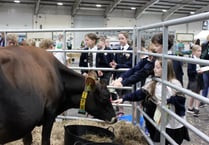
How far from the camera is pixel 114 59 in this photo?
4.86 metres

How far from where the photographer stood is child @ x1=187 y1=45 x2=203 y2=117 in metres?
5.89

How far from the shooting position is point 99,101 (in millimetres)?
3121

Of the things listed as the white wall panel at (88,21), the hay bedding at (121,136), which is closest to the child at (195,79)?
the hay bedding at (121,136)

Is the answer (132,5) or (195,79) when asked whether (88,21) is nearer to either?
(132,5)

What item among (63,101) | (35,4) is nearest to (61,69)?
(63,101)

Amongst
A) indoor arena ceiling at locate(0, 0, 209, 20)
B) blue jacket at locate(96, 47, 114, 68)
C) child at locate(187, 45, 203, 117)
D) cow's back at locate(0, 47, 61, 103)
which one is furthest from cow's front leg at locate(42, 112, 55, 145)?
indoor arena ceiling at locate(0, 0, 209, 20)

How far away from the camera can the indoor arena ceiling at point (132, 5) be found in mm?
21234

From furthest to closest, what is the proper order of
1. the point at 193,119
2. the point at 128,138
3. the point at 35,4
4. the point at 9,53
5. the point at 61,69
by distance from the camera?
1. the point at 35,4
2. the point at 193,119
3. the point at 128,138
4. the point at 61,69
5. the point at 9,53

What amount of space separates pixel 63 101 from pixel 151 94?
906 millimetres

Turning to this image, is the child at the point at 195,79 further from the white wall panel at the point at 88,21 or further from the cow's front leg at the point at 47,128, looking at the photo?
the white wall panel at the point at 88,21

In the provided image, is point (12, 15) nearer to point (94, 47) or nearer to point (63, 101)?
point (94, 47)

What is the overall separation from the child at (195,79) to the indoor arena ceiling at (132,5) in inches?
596

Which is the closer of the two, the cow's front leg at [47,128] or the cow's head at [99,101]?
the cow's front leg at [47,128]

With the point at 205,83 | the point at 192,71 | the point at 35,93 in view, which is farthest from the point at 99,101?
the point at 205,83
